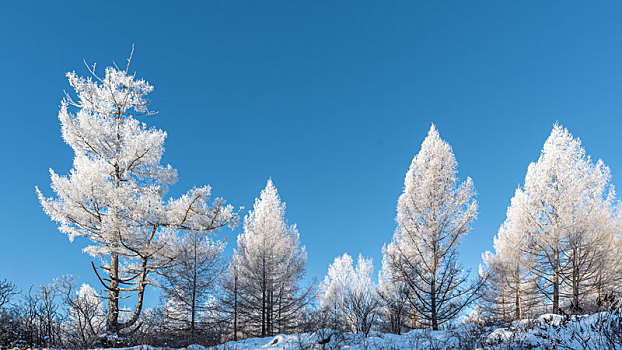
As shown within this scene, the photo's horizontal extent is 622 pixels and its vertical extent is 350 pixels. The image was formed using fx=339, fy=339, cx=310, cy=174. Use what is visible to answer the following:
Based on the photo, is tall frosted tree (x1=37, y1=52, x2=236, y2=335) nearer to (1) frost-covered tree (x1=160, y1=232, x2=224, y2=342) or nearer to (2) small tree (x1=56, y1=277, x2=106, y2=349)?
(2) small tree (x1=56, y1=277, x2=106, y2=349)

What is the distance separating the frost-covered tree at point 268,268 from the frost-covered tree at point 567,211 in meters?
11.9

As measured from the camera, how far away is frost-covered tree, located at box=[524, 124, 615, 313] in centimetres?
1450

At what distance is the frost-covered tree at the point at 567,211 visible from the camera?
571 inches

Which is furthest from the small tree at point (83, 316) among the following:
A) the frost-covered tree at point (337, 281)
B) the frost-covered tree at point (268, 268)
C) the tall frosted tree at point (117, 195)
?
the frost-covered tree at point (337, 281)

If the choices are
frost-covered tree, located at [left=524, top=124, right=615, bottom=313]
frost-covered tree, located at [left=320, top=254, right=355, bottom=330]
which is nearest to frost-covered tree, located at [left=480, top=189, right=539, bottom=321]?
frost-covered tree, located at [left=524, top=124, right=615, bottom=313]

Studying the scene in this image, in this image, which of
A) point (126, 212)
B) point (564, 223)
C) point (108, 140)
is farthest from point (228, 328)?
point (564, 223)

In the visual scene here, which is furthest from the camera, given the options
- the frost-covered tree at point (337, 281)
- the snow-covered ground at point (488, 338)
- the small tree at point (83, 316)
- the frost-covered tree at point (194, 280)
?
the frost-covered tree at point (337, 281)

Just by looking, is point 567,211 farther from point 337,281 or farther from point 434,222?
point 337,281

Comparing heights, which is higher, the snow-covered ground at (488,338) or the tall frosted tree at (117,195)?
the tall frosted tree at (117,195)

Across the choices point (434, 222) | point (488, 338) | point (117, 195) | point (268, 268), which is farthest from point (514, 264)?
point (117, 195)

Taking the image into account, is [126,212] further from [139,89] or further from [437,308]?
[437,308]

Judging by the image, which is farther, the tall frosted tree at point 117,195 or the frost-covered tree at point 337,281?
the frost-covered tree at point 337,281

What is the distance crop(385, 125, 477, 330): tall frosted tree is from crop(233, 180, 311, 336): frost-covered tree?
7.70 metres

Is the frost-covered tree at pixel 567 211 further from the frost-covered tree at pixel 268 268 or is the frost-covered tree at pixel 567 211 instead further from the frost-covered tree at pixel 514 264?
the frost-covered tree at pixel 268 268
